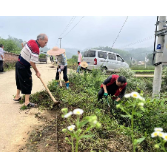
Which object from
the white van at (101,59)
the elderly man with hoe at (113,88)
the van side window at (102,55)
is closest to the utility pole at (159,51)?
the elderly man with hoe at (113,88)

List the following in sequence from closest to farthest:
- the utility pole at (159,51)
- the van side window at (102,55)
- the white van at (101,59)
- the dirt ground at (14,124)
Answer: the dirt ground at (14,124)
the utility pole at (159,51)
the white van at (101,59)
the van side window at (102,55)

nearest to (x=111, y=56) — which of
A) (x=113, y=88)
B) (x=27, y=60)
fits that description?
(x=113, y=88)

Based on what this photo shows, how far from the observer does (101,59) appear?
11.5 m

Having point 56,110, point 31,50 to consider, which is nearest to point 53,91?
point 56,110

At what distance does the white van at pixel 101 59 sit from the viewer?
11273 millimetres

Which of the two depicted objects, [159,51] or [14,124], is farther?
[159,51]

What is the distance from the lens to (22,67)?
3.80 metres

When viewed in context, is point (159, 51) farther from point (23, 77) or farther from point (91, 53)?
point (91, 53)

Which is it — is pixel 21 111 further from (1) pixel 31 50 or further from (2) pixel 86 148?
(2) pixel 86 148

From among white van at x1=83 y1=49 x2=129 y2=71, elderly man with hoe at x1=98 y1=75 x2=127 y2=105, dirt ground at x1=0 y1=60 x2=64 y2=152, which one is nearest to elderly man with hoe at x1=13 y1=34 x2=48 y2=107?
dirt ground at x1=0 y1=60 x2=64 y2=152

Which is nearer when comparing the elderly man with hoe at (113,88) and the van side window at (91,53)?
the elderly man with hoe at (113,88)

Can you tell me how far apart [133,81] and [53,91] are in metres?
4.83

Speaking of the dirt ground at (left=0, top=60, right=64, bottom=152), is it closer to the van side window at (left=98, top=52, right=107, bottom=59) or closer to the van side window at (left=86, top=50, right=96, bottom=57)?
the van side window at (left=86, top=50, right=96, bottom=57)

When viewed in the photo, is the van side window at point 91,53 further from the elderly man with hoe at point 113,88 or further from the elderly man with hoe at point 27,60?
the elderly man with hoe at point 27,60
